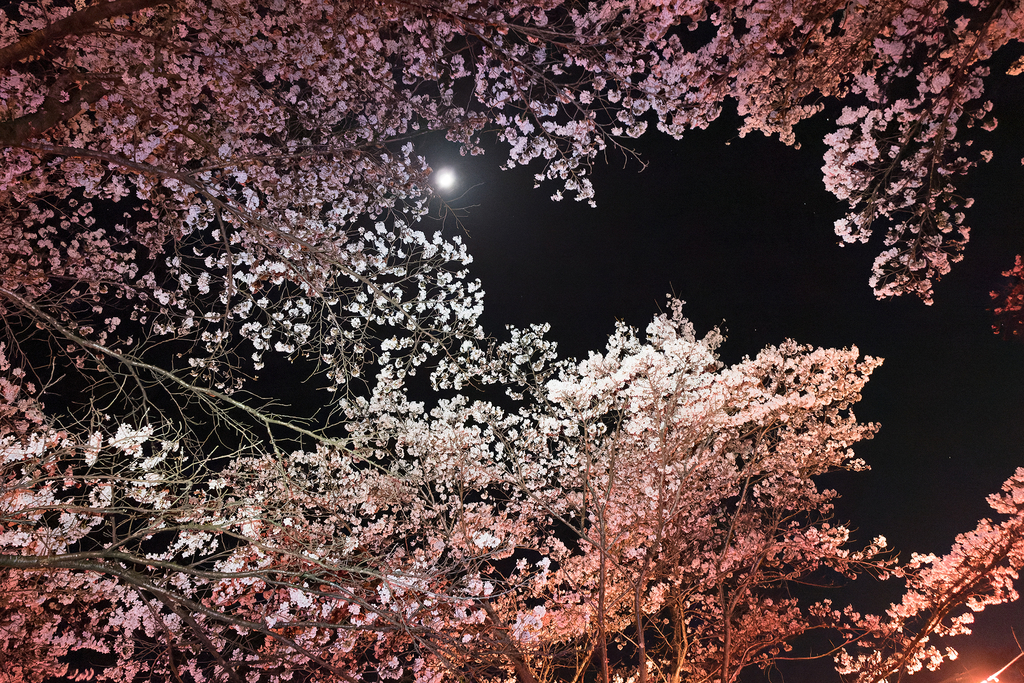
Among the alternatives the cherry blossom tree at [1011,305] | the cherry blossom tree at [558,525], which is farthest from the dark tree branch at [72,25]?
the cherry blossom tree at [1011,305]

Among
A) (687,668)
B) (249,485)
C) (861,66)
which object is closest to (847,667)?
(687,668)

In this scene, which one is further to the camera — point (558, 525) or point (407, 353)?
point (558, 525)

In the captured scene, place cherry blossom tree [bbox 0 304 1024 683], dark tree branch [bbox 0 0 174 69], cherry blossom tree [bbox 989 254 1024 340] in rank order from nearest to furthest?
1. dark tree branch [bbox 0 0 174 69]
2. cherry blossom tree [bbox 989 254 1024 340]
3. cherry blossom tree [bbox 0 304 1024 683]

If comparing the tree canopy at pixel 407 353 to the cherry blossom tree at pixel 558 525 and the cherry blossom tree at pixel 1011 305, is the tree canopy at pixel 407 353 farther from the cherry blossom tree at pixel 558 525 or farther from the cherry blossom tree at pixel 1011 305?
the cherry blossom tree at pixel 1011 305

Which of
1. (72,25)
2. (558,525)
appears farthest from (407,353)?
(72,25)

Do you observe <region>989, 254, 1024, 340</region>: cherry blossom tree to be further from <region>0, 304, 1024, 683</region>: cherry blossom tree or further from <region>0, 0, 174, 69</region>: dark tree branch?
<region>0, 0, 174, 69</region>: dark tree branch

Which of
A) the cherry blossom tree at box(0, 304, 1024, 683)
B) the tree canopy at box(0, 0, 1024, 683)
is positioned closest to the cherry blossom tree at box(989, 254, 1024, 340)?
the tree canopy at box(0, 0, 1024, 683)

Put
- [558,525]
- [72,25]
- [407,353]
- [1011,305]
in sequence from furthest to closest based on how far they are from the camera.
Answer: [558,525] < [407,353] < [1011,305] < [72,25]

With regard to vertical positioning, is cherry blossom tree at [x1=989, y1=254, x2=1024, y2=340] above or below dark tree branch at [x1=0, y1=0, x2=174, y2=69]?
below

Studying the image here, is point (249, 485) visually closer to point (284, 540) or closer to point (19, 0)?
point (284, 540)

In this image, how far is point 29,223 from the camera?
461 centimetres

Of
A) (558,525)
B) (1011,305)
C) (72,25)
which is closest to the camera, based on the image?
(72,25)

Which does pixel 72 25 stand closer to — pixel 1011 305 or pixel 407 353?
pixel 407 353

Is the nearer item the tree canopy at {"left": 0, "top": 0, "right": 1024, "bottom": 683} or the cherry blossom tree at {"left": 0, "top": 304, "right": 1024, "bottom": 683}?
the tree canopy at {"left": 0, "top": 0, "right": 1024, "bottom": 683}
